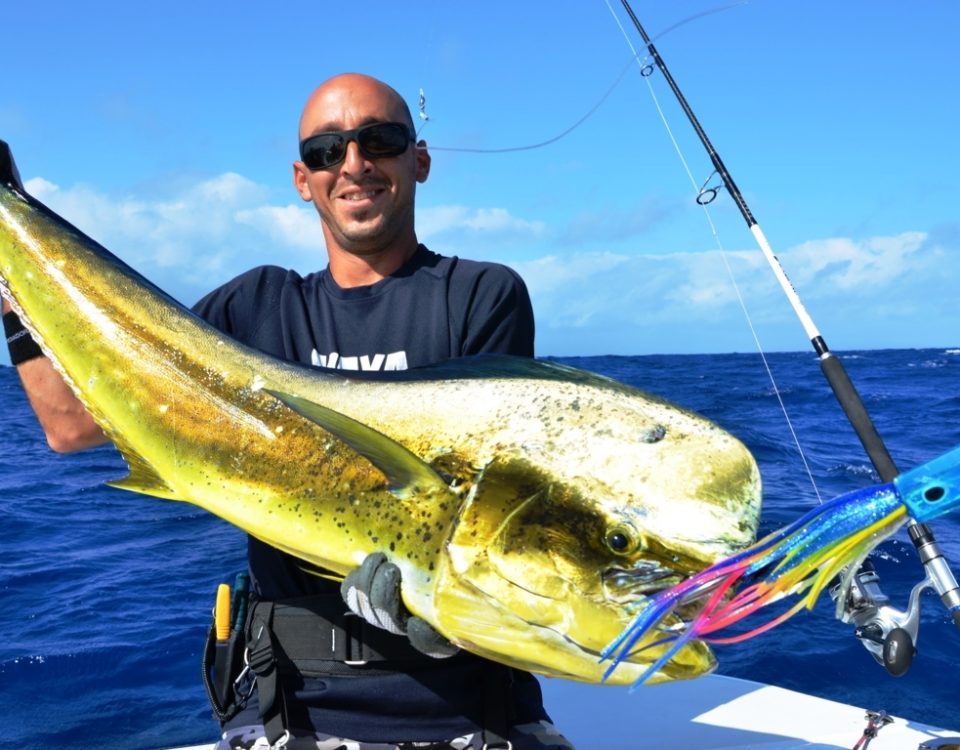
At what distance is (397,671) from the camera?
2.36m

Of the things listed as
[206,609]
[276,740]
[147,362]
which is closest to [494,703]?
[276,740]

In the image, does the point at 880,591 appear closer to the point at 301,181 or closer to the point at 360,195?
the point at 360,195

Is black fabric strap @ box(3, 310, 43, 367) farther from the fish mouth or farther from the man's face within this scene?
the fish mouth

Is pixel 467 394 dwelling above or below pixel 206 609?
above

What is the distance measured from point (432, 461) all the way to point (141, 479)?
0.85 metres

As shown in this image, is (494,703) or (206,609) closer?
(494,703)

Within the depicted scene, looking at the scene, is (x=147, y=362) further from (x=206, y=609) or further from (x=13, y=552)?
(x=13, y=552)

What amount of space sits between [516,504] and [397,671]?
0.95 meters

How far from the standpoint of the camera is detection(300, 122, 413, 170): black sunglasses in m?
2.58

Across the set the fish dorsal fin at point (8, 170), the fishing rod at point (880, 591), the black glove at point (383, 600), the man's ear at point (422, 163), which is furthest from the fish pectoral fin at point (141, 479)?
the fishing rod at point (880, 591)

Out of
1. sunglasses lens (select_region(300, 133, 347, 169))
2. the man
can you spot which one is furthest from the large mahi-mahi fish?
sunglasses lens (select_region(300, 133, 347, 169))

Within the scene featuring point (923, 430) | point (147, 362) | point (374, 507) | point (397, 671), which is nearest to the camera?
point (374, 507)

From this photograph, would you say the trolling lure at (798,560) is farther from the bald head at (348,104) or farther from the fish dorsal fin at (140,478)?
the bald head at (348,104)

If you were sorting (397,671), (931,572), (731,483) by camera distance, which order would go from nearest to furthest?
(731,483)
(397,671)
(931,572)
